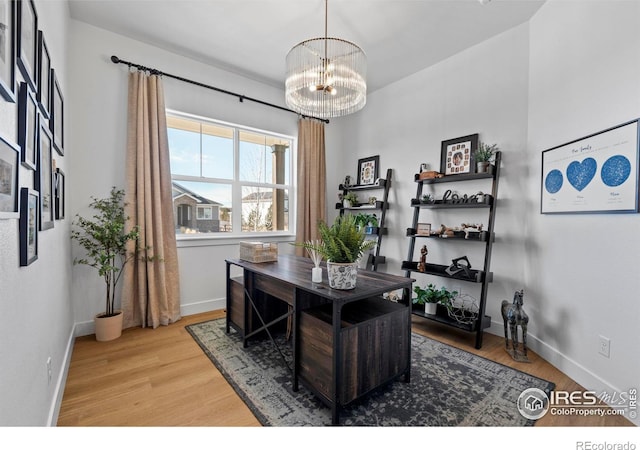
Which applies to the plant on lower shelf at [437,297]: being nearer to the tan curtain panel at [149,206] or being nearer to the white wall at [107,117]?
the white wall at [107,117]

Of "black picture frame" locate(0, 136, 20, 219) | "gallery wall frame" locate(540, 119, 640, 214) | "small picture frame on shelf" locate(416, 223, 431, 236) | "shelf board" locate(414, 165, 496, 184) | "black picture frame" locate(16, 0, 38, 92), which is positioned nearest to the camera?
"black picture frame" locate(0, 136, 20, 219)

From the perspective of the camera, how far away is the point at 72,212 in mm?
2643

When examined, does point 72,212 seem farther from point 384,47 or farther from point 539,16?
point 539,16

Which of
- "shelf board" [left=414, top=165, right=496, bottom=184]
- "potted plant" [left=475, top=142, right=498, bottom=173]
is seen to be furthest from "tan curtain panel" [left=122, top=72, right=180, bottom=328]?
"potted plant" [left=475, top=142, right=498, bottom=173]

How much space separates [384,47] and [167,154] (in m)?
2.60

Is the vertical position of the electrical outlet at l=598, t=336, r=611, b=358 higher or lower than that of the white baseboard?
higher

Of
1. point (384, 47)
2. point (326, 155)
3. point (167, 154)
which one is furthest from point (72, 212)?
point (384, 47)

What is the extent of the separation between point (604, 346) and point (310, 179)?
340cm

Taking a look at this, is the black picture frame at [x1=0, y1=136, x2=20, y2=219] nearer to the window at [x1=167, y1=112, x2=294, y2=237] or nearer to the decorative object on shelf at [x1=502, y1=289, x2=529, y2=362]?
the window at [x1=167, y1=112, x2=294, y2=237]

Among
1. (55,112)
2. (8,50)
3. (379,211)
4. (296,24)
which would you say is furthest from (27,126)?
(379,211)

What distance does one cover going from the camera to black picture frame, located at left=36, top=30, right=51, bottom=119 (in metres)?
1.38

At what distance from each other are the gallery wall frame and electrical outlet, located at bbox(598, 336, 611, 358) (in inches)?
32.7

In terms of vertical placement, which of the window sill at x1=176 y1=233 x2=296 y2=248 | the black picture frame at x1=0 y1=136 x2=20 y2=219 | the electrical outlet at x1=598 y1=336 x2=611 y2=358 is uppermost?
the black picture frame at x1=0 y1=136 x2=20 y2=219

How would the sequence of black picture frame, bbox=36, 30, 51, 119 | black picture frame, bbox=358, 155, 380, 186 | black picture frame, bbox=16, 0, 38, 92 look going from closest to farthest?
black picture frame, bbox=16, 0, 38, 92 < black picture frame, bbox=36, 30, 51, 119 < black picture frame, bbox=358, 155, 380, 186
